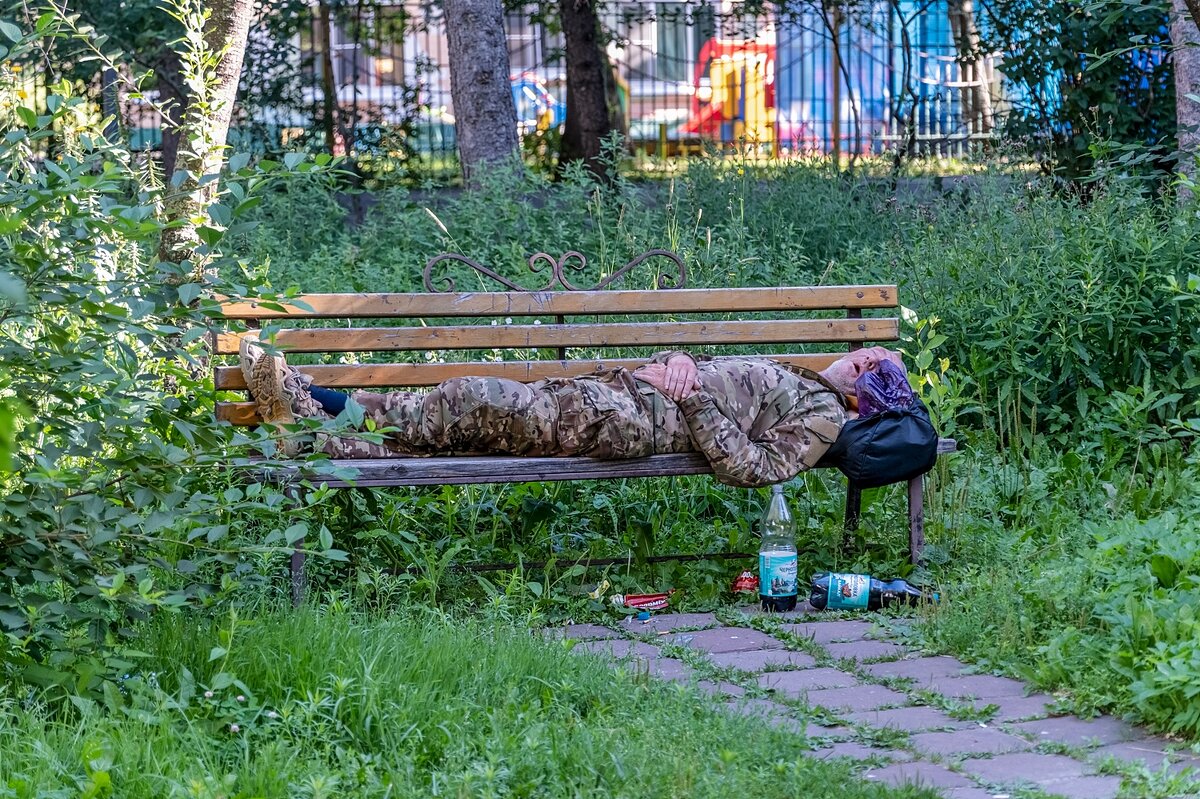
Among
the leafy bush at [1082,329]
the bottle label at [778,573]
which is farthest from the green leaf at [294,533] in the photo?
the leafy bush at [1082,329]

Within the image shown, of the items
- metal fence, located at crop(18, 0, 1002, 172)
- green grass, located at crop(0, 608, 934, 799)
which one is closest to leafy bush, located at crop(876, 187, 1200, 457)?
green grass, located at crop(0, 608, 934, 799)

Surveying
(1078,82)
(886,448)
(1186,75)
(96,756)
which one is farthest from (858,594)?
(1078,82)

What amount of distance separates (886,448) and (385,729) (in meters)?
2.27

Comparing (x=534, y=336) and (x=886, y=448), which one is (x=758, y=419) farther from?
(x=534, y=336)

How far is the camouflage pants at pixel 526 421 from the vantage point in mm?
4555

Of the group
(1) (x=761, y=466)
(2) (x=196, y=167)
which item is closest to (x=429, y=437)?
(1) (x=761, y=466)

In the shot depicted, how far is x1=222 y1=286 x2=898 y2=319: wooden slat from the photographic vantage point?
4871mm

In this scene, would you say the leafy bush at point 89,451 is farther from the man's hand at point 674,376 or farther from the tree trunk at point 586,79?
the tree trunk at point 586,79

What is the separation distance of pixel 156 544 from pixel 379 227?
5470 mm

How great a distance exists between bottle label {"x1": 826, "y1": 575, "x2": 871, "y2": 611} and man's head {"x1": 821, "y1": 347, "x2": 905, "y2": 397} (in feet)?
2.41

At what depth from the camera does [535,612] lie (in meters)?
4.29

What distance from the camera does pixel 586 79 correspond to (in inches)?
458

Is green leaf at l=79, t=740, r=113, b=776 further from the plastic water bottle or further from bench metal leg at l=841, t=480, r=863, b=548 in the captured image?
bench metal leg at l=841, t=480, r=863, b=548

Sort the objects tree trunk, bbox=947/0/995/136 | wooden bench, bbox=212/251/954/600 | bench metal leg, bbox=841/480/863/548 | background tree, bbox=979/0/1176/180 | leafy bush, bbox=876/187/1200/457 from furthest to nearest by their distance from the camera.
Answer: tree trunk, bbox=947/0/995/136 < background tree, bbox=979/0/1176/180 < leafy bush, bbox=876/187/1200/457 < bench metal leg, bbox=841/480/863/548 < wooden bench, bbox=212/251/954/600
